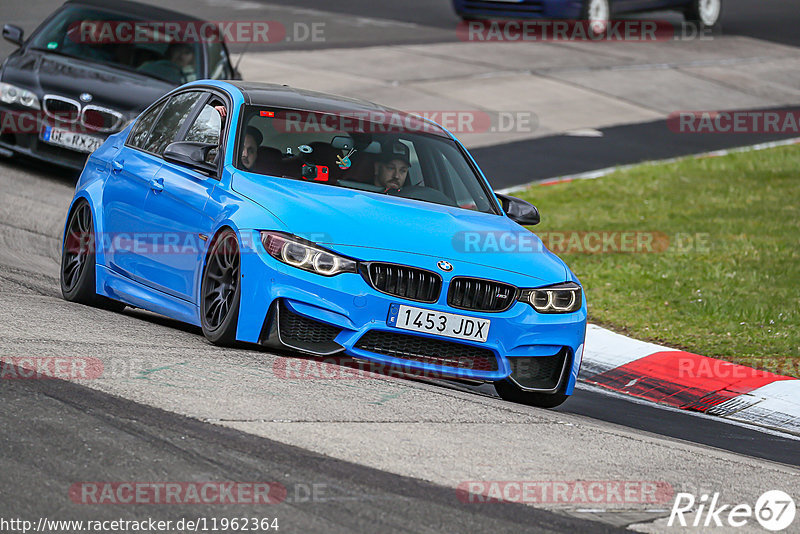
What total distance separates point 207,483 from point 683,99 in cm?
1832

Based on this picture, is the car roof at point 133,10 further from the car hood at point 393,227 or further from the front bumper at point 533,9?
the front bumper at point 533,9

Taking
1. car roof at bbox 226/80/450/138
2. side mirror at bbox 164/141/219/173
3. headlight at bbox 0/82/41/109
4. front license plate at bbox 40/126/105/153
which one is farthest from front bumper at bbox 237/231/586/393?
headlight at bbox 0/82/41/109

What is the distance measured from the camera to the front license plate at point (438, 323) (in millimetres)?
7020

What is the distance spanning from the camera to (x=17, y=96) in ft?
43.9

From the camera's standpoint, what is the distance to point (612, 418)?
26.0 feet

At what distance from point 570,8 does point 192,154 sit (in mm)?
18683

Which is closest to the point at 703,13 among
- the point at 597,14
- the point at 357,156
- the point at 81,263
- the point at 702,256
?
the point at 597,14

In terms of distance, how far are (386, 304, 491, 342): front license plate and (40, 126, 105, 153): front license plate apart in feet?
22.2

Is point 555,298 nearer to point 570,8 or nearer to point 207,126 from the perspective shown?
point 207,126

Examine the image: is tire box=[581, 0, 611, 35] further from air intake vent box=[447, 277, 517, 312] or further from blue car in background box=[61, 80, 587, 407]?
air intake vent box=[447, 277, 517, 312]

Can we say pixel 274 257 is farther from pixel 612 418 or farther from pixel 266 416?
pixel 612 418

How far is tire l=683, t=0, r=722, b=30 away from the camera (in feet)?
94.0

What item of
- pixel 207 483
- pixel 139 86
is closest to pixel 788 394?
pixel 207 483

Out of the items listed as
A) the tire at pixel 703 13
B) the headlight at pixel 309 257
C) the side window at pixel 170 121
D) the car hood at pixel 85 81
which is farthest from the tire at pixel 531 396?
the tire at pixel 703 13
